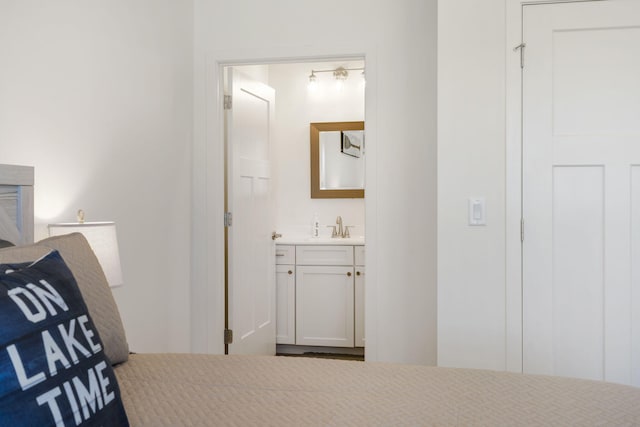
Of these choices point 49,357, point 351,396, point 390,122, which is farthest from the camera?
point 390,122

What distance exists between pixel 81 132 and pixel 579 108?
2.13 m

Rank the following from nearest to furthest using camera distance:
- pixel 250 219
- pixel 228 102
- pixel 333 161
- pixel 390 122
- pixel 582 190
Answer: pixel 582 190 < pixel 390 122 < pixel 228 102 < pixel 250 219 < pixel 333 161

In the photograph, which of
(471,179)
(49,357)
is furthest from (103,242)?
(471,179)

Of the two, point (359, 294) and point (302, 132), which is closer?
point (359, 294)

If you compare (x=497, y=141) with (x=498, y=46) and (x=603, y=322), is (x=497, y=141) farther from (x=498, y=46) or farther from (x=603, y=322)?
(x=603, y=322)

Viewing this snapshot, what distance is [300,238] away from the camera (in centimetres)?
459

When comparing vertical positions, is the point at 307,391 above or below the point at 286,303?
above

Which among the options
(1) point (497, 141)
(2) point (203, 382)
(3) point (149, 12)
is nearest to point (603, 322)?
(1) point (497, 141)

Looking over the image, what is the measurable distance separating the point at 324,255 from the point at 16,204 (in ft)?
9.04

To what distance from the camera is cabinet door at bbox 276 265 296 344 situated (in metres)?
4.30

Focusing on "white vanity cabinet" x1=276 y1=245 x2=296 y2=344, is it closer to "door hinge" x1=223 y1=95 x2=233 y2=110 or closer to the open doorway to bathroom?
the open doorway to bathroom

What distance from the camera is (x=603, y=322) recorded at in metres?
2.36

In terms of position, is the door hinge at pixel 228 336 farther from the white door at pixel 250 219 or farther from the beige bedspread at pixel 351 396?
the beige bedspread at pixel 351 396

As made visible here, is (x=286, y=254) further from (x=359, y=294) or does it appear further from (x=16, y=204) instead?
(x=16, y=204)
